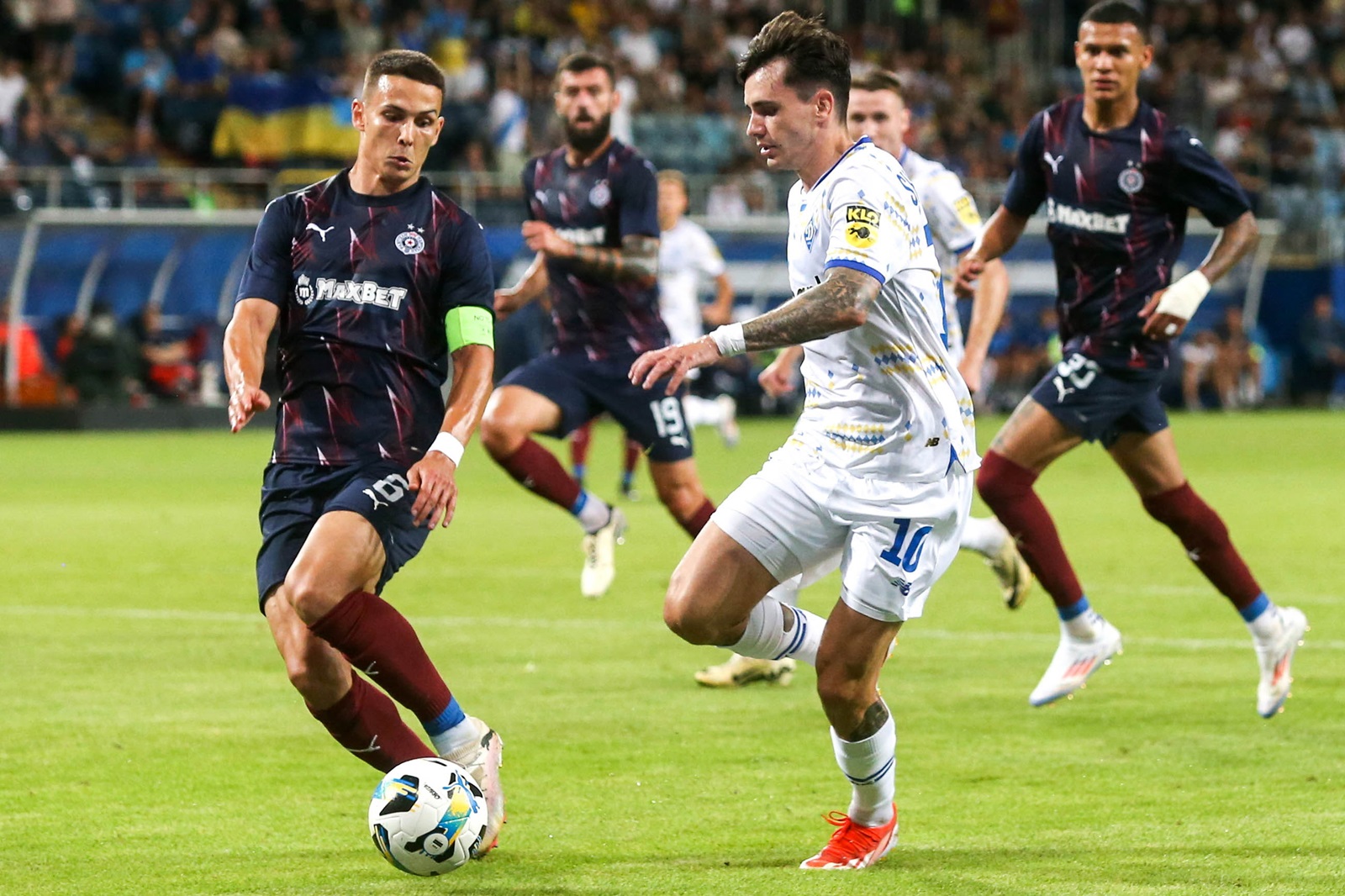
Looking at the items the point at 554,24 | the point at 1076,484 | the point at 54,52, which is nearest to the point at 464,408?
the point at 1076,484

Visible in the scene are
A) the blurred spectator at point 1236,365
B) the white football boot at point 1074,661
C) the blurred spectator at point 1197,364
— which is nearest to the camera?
the white football boot at point 1074,661

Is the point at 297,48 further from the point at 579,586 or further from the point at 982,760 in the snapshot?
the point at 982,760

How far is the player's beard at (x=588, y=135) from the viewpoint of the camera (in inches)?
366

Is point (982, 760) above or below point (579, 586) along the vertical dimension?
above

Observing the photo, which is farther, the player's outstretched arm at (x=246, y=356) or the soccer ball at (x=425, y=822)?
the player's outstretched arm at (x=246, y=356)

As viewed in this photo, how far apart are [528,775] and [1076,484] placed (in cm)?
1282

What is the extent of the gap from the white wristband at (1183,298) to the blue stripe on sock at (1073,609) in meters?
1.22

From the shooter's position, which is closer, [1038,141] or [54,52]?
[1038,141]

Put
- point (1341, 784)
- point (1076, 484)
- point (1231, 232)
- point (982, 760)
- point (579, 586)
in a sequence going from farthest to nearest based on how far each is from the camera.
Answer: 1. point (1076, 484)
2. point (579, 586)
3. point (1231, 232)
4. point (982, 760)
5. point (1341, 784)

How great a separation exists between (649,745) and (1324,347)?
28869 millimetres

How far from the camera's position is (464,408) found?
5.32 metres

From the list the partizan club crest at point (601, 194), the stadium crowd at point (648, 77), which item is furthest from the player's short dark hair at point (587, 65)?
the stadium crowd at point (648, 77)

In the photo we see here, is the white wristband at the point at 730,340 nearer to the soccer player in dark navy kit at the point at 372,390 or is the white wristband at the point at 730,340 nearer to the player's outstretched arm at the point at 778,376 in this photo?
the soccer player in dark navy kit at the point at 372,390

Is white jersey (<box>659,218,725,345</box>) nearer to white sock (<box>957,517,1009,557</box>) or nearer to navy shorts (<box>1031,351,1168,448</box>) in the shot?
white sock (<box>957,517,1009,557</box>)
